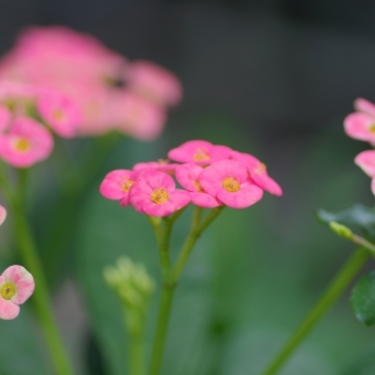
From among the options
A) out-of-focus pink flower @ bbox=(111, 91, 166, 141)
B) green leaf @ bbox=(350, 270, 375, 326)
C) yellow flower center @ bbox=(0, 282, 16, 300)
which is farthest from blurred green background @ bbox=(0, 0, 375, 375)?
yellow flower center @ bbox=(0, 282, 16, 300)

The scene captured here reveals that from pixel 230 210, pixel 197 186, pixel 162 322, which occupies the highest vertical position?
pixel 197 186

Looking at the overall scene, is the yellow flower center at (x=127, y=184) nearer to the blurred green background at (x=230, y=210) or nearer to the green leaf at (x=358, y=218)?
the green leaf at (x=358, y=218)

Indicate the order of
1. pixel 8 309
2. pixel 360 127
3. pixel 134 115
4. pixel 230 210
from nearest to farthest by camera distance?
pixel 8 309 → pixel 360 127 → pixel 134 115 → pixel 230 210

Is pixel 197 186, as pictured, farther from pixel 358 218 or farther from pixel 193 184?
pixel 358 218

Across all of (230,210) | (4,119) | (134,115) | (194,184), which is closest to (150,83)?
(134,115)

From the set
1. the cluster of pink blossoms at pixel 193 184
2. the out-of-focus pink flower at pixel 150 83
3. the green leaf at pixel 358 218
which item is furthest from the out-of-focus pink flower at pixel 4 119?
the out-of-focus pink flower at pixel 150 83

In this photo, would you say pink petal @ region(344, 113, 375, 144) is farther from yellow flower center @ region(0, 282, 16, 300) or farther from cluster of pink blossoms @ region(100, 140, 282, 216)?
yellow flower center @ region(0, 282, 16, 300)

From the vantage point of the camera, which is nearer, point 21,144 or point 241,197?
point 241,197
